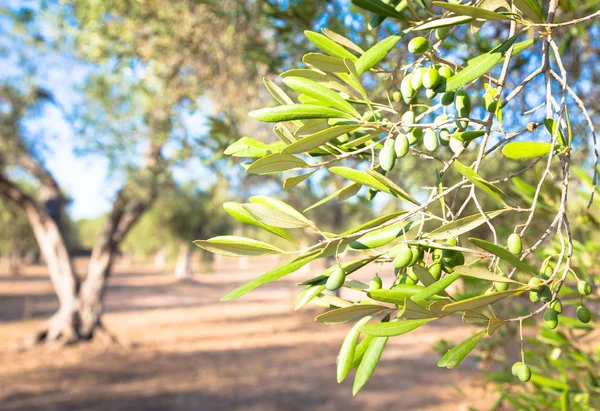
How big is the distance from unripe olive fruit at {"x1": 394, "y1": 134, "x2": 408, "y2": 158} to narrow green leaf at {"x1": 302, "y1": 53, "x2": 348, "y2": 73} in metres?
0.15

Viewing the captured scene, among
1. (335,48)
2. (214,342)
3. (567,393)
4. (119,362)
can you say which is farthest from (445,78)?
(214,342)

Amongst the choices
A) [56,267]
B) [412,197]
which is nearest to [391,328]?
[412,197]

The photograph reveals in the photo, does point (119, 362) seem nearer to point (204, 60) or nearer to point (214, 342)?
point (214, 342)

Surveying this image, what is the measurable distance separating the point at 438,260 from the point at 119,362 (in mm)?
10532

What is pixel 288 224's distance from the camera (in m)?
0.69

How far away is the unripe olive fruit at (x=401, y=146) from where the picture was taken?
0.65m

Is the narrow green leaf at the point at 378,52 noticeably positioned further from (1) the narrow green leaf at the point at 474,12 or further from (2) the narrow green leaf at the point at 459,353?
(2) the narrow green leaf at the point at 459,353

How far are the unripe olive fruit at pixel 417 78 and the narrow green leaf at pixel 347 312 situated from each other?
12.5 inches

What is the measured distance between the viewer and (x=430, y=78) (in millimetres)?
669

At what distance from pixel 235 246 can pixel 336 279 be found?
16 cm

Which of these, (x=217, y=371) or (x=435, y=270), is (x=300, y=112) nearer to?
(x=435, y=270)

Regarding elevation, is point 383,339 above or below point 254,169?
below

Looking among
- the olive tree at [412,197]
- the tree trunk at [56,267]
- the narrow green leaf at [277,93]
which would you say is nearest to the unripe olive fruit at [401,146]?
the olive tree at [412,197]

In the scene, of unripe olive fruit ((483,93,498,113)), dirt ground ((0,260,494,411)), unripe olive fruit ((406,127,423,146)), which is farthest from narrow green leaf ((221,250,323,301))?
dirt ground ((0,260,494,411))
